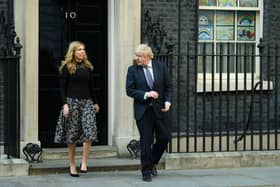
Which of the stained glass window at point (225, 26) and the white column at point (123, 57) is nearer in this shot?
the white column at point (123, 57)

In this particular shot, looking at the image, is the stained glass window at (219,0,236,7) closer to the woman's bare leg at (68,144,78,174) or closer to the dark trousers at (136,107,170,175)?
the dark trousers at (136,107,170,175)

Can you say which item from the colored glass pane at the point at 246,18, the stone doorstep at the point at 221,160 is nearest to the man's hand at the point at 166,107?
the stone doorstep at the point at 221,160

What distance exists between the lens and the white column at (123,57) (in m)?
9.57

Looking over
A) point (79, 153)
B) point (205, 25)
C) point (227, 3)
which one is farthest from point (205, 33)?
point (79, 153)

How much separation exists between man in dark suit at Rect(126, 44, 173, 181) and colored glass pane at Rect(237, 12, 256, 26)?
3.17 m

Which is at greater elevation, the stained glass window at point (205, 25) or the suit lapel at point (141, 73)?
the stained glass window at point (205, 25)

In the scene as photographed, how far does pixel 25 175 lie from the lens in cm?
830

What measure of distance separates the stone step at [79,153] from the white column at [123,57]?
144mm

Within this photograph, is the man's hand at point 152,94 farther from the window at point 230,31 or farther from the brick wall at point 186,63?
the window at point 230,31

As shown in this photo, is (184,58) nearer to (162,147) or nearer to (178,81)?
(178,81)

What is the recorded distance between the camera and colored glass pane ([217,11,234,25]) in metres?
10.5

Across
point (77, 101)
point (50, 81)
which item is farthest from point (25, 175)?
point (50, 81)

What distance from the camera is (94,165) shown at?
28.9ft

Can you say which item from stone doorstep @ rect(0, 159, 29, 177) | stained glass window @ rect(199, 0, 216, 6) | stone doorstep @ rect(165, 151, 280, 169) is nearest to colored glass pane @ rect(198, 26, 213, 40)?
stained glass window @ rect(199, 0, 216, 6)
